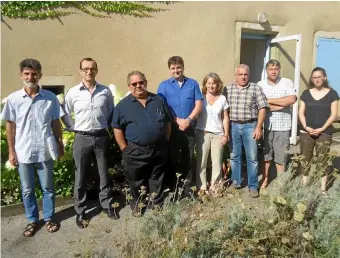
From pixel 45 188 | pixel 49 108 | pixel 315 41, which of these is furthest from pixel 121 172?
pixel 315 41

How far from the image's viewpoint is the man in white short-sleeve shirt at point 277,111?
4668mm

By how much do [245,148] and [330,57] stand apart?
5210 mm

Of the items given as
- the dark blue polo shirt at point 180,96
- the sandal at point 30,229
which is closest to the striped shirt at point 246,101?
the dark blue polo shirt at point 180,96

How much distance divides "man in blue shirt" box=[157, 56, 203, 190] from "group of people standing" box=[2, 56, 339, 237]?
12 millimetres

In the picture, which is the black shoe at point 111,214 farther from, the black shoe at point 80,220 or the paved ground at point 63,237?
the black shoe at point 80,220

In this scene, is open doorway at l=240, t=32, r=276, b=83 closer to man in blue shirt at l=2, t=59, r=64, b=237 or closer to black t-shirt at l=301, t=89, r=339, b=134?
black t-shirt at l=301, t=89, r=339, b=134

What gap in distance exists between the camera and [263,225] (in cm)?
291

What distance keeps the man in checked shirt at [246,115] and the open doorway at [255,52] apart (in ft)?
13.7

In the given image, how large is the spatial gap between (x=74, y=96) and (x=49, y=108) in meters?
0.31

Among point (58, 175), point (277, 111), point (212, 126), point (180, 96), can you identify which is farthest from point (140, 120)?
point (277, 111)

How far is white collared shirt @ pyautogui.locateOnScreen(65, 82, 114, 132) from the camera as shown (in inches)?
151

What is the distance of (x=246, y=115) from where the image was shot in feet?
14.9

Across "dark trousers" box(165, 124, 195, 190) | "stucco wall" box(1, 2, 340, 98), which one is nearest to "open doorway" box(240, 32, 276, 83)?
"stucco wall" box(1, 2, 340, 98)

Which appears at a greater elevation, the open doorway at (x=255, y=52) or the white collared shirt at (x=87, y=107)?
the open doorway at (x=255, y=52)
